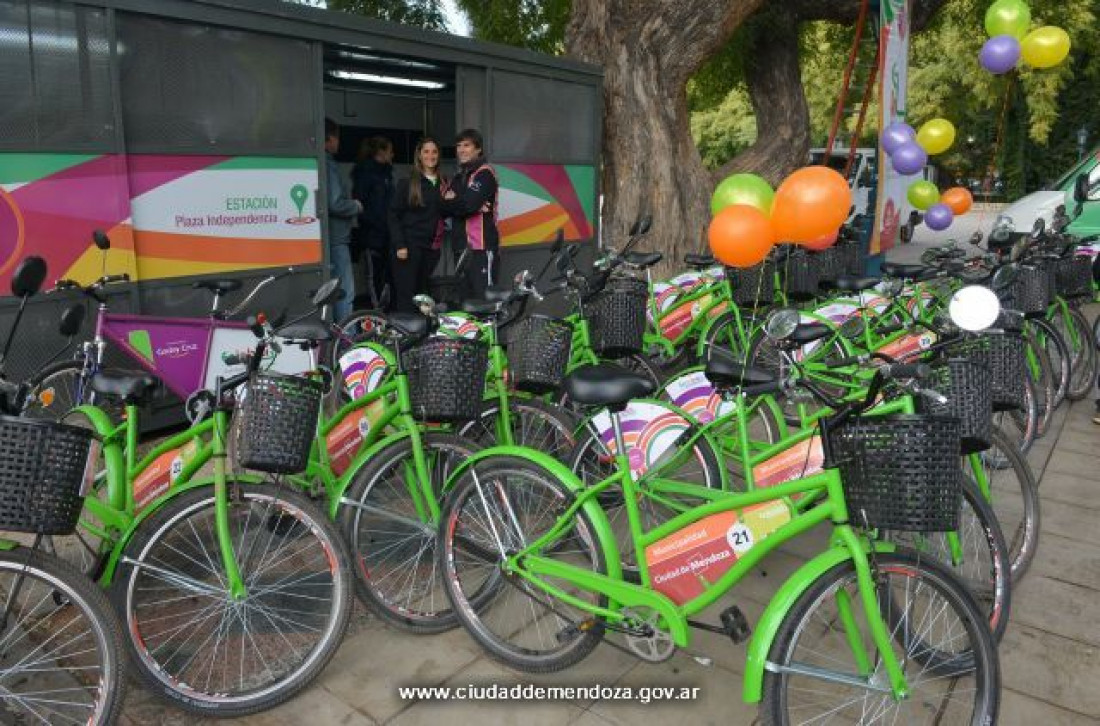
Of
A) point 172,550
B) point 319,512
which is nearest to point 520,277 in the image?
point 319,512

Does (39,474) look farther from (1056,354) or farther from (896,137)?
(896,137)

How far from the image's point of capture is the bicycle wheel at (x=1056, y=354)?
4.98 m

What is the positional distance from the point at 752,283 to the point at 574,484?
373 centimetres

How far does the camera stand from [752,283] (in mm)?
5934

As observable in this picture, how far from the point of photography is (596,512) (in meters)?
2.52

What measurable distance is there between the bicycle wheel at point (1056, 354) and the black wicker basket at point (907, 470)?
343 centimetres

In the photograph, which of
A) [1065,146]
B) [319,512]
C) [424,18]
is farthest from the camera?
[1065,146]

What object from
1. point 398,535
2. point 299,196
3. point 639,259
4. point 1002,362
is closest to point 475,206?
point 299,196

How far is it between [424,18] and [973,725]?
429 inches

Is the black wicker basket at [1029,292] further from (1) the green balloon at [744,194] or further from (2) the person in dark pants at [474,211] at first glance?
(2) the person in dark pants at [474,211]

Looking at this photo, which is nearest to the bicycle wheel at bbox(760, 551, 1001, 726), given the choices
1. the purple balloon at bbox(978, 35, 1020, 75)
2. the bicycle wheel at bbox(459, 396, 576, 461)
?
the bicycle wheel at bbox(459, 396, 576, 461)

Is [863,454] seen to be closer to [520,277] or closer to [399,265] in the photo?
[520,277]

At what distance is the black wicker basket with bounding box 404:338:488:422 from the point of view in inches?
117

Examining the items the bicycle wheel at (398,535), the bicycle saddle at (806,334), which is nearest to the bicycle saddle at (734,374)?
the bicycle saddle at (806,334)
